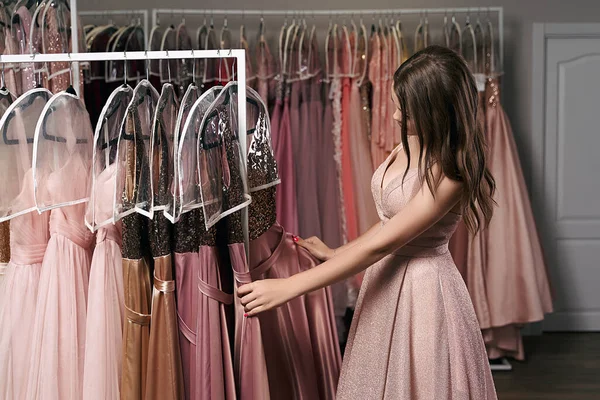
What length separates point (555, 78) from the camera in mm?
4105

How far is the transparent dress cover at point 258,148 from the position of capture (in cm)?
178

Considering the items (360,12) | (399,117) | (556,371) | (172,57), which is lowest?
(556,371)

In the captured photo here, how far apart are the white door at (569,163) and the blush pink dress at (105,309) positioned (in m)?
3.08

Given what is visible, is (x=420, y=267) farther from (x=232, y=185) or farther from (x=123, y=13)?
(x=123, y=13)

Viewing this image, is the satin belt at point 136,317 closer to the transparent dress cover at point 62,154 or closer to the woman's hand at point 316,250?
the transparent dress cover at point 62,154

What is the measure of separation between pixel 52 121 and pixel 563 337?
11.4 ft

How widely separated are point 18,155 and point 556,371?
2.94 m

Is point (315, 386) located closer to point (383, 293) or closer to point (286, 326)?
point (286, 326)

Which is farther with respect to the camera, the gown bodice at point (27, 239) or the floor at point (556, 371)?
the floor at point (556, 371)

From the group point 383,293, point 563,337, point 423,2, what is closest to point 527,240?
point 563,337

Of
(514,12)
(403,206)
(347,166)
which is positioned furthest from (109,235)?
(514,12)

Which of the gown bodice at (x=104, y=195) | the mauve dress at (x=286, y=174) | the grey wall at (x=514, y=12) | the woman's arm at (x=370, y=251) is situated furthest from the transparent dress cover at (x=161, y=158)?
the grey wall at (x=514, y=12)

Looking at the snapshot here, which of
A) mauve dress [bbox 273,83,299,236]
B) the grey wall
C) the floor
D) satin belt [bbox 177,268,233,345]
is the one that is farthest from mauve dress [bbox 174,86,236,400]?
the grey wall

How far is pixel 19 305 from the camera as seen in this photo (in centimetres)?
170
